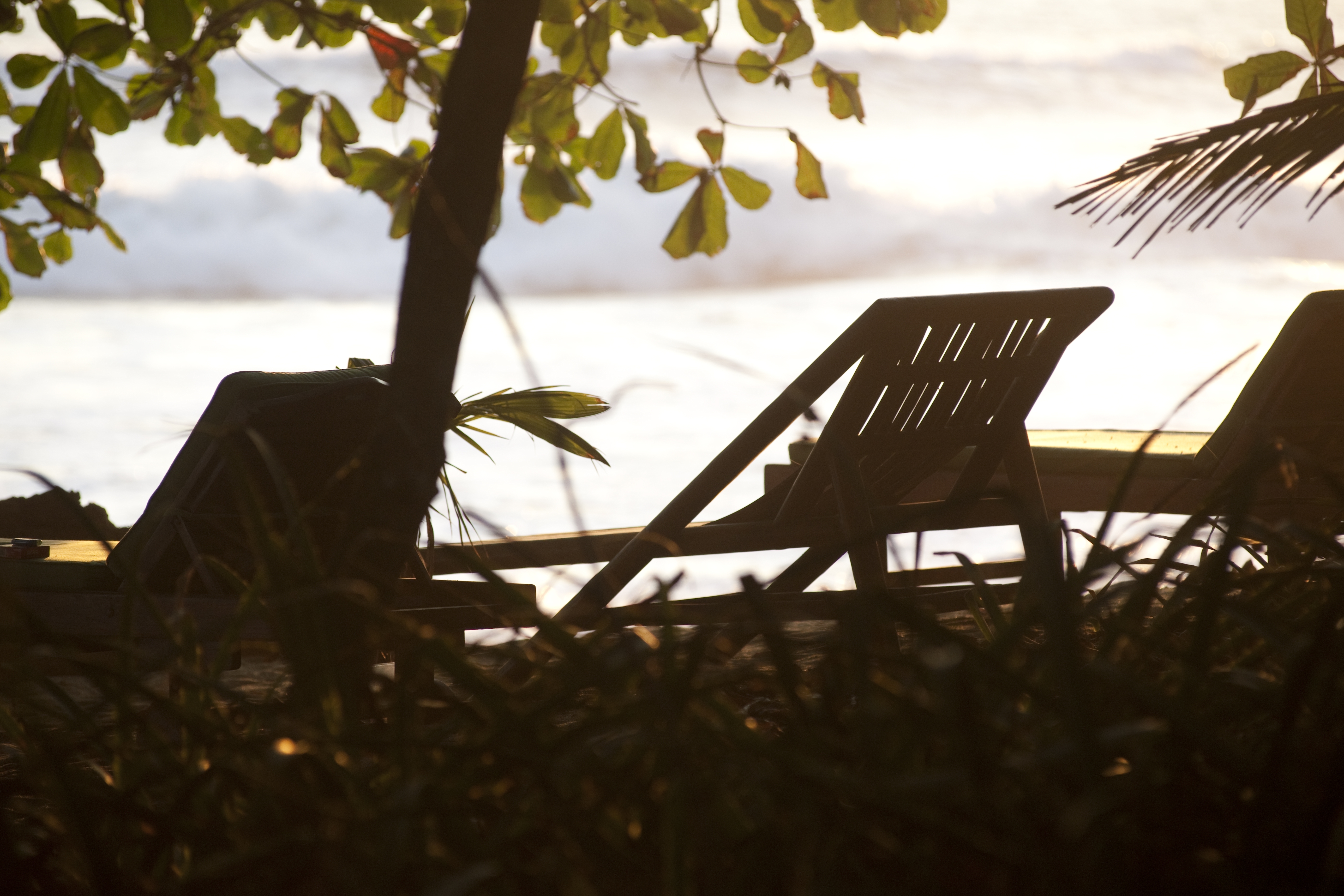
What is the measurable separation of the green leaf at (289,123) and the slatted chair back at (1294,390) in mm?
2832

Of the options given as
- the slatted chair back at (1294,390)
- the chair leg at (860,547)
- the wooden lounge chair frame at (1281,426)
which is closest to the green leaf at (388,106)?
the chair leg at (860,547)

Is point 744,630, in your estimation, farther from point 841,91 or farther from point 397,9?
point 841,91

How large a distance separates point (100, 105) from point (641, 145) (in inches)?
59.3

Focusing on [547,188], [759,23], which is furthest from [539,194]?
[759,23]

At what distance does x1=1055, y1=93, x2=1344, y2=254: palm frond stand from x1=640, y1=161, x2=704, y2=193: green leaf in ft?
5.22

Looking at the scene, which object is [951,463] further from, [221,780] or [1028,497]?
[221,780]

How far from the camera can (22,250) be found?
14.1 feet

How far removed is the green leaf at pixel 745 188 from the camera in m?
3.28

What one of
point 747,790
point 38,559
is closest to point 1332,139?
point 747,790

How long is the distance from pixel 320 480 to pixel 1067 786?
2.16m

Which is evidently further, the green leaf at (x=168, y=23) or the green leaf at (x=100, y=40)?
the green leaf at (x=100, y=40)

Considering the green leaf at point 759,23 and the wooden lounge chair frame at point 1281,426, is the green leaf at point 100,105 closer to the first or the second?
the green leaf at point 759,23

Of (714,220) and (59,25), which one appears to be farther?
(714,220)

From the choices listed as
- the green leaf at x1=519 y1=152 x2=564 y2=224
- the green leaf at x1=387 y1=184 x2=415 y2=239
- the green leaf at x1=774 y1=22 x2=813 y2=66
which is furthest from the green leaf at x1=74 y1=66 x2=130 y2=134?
the green leaf at x1=774 y1=22 x2=813 y2=66
